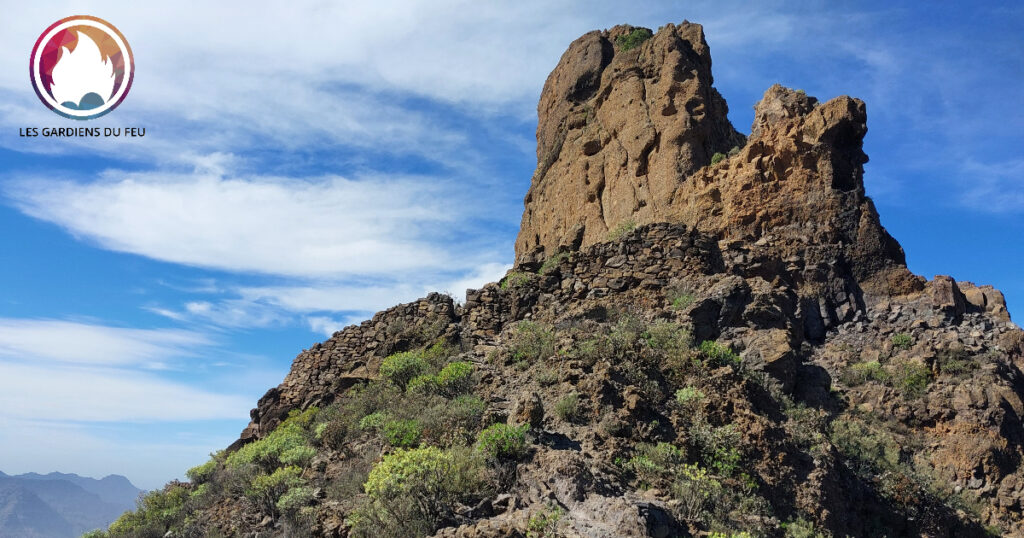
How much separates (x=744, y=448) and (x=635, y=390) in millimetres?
1612

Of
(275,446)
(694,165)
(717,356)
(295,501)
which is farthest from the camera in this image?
(694,165)

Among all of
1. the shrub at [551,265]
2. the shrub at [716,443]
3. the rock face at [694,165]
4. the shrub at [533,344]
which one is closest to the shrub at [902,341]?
the rock face at [694,165]

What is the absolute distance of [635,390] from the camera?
9.44m

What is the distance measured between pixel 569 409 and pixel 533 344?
3.00 meters

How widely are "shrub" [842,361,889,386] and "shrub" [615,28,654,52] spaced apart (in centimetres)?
1552

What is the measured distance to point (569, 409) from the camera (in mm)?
9227

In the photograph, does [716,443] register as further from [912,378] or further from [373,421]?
[912,378]

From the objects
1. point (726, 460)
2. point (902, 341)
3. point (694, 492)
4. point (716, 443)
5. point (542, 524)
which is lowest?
point (542, 524)

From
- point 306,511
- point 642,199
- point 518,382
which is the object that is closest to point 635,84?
point 642,199

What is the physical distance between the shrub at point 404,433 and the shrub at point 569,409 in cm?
201

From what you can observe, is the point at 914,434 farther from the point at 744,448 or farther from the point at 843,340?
the point at 744,448

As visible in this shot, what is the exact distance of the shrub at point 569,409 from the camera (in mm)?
9195

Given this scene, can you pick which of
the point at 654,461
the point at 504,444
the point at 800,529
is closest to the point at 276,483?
the point at 504,444

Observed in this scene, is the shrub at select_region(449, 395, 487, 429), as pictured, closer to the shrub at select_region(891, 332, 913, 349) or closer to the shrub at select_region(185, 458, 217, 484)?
the shrub at select_region(185, 458, 217, 484)
